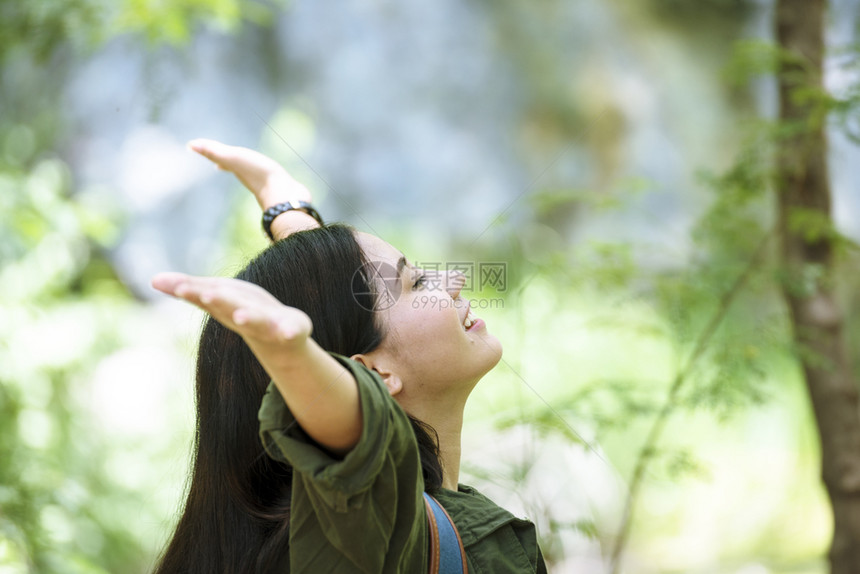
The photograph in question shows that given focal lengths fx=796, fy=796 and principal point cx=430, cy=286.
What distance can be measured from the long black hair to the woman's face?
0.7 inches

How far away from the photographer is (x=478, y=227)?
12.3 feet

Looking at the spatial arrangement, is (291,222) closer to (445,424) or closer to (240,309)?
(445,424)

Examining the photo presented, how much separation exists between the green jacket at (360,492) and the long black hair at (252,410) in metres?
0.16

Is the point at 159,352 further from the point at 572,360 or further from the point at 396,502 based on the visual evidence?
the point at 396,502

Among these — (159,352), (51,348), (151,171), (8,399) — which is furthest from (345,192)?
(8,399)

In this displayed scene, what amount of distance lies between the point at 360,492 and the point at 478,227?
3.21 metres

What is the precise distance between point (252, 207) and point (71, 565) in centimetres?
Result: 173

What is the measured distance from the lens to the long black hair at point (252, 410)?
2.68 ft

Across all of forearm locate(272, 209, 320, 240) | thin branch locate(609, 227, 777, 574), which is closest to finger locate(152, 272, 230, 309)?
forearm locate(272, 209, 320, 240)

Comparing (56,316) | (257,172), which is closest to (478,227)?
(56,316)

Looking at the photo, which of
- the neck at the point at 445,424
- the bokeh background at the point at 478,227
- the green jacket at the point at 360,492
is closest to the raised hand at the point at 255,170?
the bokeh background at the point at 478,227

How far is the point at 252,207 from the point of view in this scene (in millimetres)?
3039

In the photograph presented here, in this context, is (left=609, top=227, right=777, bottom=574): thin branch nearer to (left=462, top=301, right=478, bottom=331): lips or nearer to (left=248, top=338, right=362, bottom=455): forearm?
(left=462, top=301, right=478, bottom=331): lips

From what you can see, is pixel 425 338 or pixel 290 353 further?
pixel 425 338
